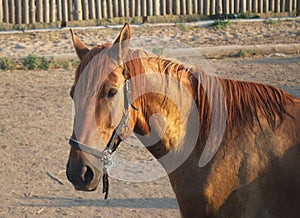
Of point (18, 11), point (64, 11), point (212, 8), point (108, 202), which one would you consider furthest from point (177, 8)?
point (108, 202)

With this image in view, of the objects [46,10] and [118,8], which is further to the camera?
[118,8]

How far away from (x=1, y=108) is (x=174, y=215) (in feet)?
10.8

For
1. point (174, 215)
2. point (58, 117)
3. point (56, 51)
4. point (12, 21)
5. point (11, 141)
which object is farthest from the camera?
point (12, 21)

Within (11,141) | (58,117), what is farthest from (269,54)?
(11,141)

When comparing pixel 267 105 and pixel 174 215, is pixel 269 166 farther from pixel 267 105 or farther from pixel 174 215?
pixel 174 215

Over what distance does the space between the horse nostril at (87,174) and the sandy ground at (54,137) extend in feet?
7.40

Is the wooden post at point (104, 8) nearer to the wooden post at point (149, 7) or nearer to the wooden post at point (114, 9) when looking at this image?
the wooden post at point (114, 9)

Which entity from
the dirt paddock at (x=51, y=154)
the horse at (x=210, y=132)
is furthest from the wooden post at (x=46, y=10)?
the horse at (x=210, y=132)

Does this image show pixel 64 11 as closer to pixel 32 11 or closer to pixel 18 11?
pixel 32 11

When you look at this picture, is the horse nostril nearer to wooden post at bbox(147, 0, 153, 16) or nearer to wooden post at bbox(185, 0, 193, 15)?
wooden post at bbox(147, 0, 153, 16)

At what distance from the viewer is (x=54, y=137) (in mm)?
6906

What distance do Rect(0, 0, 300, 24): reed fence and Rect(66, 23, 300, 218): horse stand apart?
860 cm

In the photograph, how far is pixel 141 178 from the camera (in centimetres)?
589

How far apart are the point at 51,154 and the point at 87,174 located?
350cm
